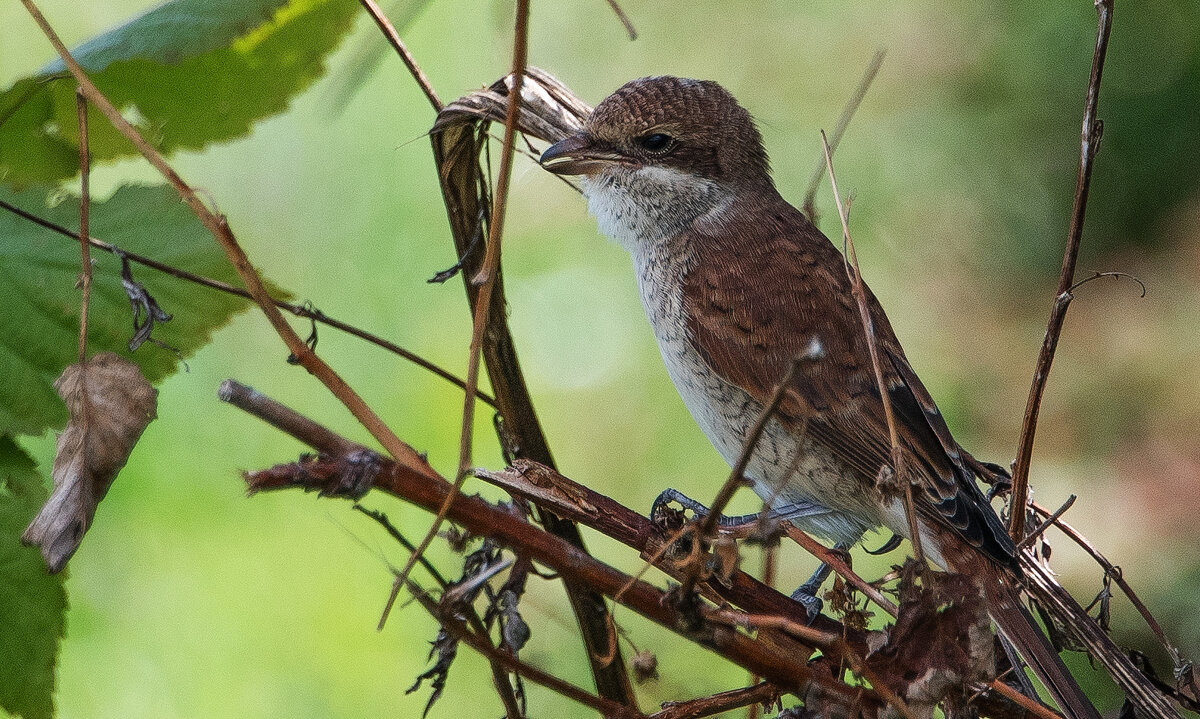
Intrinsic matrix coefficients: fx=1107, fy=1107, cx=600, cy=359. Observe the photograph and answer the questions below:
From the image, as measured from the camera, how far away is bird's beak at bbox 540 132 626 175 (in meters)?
2.55

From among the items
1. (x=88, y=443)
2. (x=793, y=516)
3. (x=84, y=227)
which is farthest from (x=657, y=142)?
(x=88, y=443)

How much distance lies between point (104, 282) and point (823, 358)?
57.4 inches

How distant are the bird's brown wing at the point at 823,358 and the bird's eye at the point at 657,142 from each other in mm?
391

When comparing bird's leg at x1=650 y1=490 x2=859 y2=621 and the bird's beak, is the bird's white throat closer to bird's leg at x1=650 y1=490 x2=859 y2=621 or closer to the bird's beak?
the bird's beak

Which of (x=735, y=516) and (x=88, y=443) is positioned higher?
(x=735, y=516)

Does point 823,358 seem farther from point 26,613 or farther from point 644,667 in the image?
point 26,613

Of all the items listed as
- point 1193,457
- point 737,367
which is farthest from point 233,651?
point 1193,457

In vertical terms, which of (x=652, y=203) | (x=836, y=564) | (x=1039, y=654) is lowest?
(x=836, y=564)

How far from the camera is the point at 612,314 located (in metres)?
5.07

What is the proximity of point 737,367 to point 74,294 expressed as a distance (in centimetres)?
142

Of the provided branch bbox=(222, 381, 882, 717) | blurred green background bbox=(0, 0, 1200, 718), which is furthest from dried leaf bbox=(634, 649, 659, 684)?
blurred green background bbox=(0, 0, 1200, 718)

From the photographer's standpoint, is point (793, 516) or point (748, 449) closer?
point (748, 449)

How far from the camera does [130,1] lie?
4.98m

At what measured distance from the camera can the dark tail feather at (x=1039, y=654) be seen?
1988 millimetres
